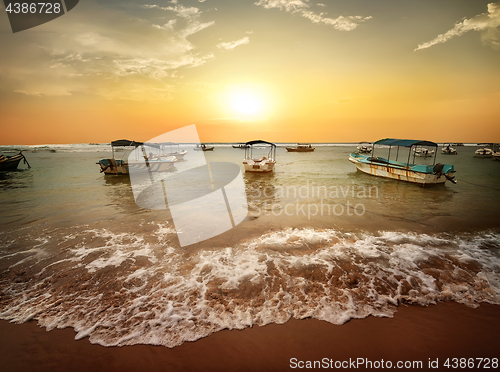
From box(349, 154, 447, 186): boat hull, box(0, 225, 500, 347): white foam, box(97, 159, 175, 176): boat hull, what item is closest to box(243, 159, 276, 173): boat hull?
box(349, 154, 447, 186): boat hull

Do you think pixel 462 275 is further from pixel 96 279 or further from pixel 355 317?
pixel 96 279

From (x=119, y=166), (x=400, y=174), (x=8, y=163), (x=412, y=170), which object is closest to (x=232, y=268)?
(x=412, y=170)

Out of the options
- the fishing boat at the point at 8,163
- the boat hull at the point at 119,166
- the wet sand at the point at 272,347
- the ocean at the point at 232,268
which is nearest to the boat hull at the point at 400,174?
the ocean at the point at 232,268

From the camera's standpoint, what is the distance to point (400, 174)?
17.2 metres

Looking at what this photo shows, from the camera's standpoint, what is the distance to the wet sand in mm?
2748

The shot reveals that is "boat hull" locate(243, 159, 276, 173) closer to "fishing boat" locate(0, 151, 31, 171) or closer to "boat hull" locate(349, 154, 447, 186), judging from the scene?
"boat hull" locate(349, 154, 447, 186)

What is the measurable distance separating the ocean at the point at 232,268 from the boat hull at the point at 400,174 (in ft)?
21.8

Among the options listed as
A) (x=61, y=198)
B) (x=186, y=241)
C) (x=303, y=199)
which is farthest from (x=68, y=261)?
(x=303, y=199)

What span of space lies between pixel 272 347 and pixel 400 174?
19.4m

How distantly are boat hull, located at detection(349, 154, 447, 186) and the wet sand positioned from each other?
15.6 metres

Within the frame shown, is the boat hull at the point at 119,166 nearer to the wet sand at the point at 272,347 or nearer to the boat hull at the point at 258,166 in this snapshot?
the boat hull at the point at 258,166

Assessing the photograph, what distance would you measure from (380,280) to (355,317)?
1.52m

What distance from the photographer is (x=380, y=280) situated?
4477mm

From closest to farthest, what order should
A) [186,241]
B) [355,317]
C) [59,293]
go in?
[355,317]
[59,293]
[186,241]
